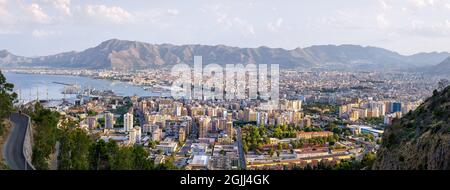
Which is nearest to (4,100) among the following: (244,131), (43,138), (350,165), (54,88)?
(43,138)

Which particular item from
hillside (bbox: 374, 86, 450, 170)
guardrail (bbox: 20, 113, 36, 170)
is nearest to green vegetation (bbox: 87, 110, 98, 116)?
guardrail (bbox: 20, 113, 36, 170)

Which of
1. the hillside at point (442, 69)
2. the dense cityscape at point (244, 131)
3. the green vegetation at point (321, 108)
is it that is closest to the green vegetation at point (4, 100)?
the dense cityscape at point (244, 131)

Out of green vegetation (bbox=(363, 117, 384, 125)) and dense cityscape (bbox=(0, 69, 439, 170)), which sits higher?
dense cityscape (bbox=(0, 69, 439, 170))

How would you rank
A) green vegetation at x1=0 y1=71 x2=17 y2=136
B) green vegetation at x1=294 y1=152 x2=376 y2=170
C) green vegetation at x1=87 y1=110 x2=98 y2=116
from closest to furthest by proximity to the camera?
1. green vegetation at x1=0 y1=71 x2=17 y2=136
2. green vegetation at x1=294 y1=152 x2=376 y2=170
3. green vegetation at x1=87 y1=110 x2=98 y2=116

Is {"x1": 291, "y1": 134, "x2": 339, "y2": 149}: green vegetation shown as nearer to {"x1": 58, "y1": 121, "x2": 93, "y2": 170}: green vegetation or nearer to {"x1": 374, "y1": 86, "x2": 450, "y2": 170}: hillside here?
{"x1": 374, "y1": 86, "x2": 450, "y2": 170}: hillside

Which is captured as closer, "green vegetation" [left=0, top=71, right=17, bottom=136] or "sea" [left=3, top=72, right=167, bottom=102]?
"green vegetation" [left=0, top=71, right=17, bottom=136]

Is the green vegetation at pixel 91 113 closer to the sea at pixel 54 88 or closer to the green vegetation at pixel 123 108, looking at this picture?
the green vegetation at pixel 123 108

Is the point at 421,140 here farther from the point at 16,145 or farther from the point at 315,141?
the point at 315,141
